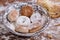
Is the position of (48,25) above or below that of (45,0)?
below

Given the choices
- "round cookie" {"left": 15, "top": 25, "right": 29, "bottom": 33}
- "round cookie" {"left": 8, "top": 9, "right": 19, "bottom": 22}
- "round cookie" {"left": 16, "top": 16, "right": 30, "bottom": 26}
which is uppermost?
"round cookie" {"left": 8, "top": 9, "right": 19, "bottom": 22}

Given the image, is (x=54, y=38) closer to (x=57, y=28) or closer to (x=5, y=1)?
(x=57, y=28)

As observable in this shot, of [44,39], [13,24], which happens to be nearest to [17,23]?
[13,24]

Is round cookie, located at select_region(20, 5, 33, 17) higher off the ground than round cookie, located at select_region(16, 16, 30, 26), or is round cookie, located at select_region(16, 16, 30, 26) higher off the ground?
round cookie, located at select_region(20, 5, 33, 17)

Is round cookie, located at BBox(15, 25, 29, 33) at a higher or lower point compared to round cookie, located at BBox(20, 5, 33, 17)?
lower

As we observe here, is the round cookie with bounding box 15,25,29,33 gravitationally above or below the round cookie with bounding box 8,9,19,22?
below

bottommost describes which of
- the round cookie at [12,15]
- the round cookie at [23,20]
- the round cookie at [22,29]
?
the round cookie at [22,29]

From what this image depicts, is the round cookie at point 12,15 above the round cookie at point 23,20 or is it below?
above

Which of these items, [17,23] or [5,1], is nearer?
[17,23]

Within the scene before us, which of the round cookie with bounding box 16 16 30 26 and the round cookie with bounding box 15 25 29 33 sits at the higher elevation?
the round cookie with bounding box 16 16 30 26
